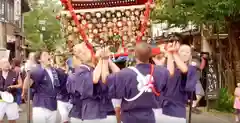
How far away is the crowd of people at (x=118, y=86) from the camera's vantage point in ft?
19.3

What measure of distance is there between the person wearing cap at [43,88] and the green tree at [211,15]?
521 centimetres

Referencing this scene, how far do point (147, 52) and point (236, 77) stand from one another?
1095 cm

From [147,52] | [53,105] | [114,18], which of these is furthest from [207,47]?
[147,52]

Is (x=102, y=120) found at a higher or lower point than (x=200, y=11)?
lower

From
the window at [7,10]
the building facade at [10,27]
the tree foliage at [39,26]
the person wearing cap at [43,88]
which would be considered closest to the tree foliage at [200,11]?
the person wearing cap at [43,88]

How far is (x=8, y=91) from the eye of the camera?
10.3 meters

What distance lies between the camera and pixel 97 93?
21.7ft

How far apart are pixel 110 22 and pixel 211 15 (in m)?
4.84

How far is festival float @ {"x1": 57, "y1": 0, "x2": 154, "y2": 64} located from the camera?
9055mm

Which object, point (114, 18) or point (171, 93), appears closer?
point (171, 93)

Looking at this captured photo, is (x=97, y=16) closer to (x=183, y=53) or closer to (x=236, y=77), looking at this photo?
(x=183, y=53)

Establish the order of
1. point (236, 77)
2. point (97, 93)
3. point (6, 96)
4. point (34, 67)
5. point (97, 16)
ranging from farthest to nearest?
point (236, 77), point (6, 96), point (97, 16), point (34, 67), point (97, 93)

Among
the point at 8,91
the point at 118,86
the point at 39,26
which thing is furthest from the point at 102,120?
the point at 39,26

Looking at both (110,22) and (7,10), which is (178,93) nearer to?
(110,22)
